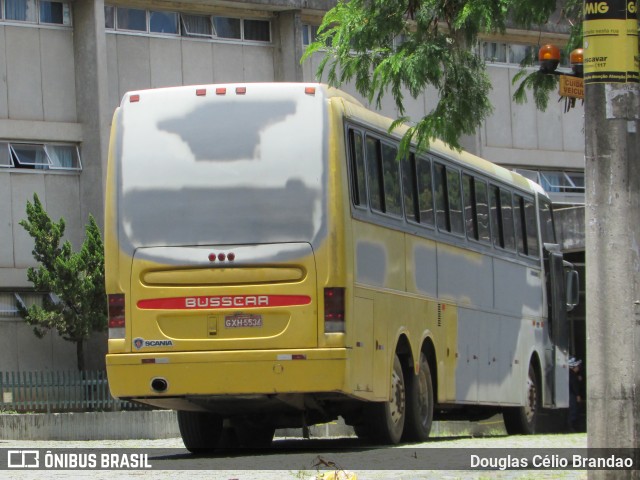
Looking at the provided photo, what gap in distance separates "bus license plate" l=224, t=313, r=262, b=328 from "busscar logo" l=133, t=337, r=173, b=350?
2.07 feet

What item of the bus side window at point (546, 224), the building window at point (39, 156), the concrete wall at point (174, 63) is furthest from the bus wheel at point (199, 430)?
the concrete wall at point (174, 63)

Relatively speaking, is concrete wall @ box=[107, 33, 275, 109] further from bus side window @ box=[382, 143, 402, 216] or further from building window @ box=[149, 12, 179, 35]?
bus side window @ box=[382, 143, 402, 216]

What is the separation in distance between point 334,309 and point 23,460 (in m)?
3.42

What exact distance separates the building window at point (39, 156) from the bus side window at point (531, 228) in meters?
15.4

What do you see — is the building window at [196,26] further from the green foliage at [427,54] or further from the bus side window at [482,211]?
the green foliage at [427,54]

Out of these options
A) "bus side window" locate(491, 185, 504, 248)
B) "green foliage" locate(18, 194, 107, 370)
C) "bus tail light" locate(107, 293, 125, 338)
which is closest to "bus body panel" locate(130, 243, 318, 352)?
"bus tail light" locate(107, 293, 125, 338)

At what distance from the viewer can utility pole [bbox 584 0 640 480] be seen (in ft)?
30.1

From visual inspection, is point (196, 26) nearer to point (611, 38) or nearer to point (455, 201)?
point (455, 201)

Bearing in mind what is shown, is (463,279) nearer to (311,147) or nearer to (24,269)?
(311,147)

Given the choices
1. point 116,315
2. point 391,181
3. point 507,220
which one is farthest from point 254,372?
point 507,220

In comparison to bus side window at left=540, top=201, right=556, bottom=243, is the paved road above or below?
below

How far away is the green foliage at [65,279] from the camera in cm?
3297

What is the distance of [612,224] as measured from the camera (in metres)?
9.23

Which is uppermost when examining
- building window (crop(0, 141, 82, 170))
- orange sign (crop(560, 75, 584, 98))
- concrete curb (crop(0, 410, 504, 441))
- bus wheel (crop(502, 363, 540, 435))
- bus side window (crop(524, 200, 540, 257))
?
building window (crop(0, 141, 82, 170))
